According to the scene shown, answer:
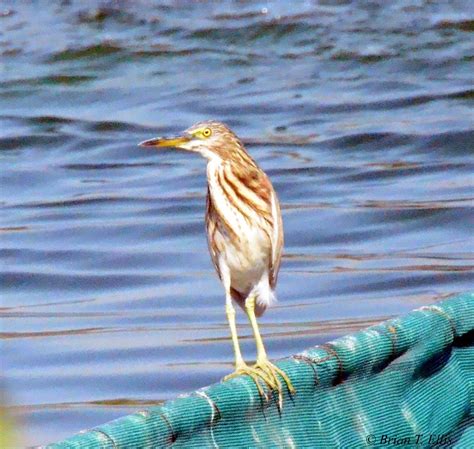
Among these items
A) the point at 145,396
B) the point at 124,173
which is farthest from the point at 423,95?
the point at 145,396

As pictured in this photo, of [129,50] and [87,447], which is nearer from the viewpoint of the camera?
[87,447]

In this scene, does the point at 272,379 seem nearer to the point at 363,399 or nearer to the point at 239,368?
the point at 363,399

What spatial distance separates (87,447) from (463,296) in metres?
2.06

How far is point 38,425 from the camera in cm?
731

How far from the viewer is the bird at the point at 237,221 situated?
17.5 ft

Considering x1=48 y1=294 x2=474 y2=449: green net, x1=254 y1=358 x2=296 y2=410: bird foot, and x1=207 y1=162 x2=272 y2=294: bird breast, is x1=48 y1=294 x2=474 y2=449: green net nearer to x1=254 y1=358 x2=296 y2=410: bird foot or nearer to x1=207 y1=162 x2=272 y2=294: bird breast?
x1=254 y1=358 x2=296 y2=410: bird foot

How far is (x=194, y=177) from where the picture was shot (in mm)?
13766

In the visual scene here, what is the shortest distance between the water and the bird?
3.87 feet

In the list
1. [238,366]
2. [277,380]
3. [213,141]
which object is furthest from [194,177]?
[277,380]

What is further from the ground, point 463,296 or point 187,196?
point 463,296

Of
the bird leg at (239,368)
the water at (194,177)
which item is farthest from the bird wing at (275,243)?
the water at (194,177)

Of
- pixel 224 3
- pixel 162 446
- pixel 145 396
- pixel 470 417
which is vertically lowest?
pixel 224 3

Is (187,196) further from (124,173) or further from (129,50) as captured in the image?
(129,50)

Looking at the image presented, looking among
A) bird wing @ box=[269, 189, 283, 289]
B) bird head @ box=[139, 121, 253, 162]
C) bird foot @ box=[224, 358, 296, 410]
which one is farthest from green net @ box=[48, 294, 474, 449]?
bird head @ box=[139, 121, 253, 162]
